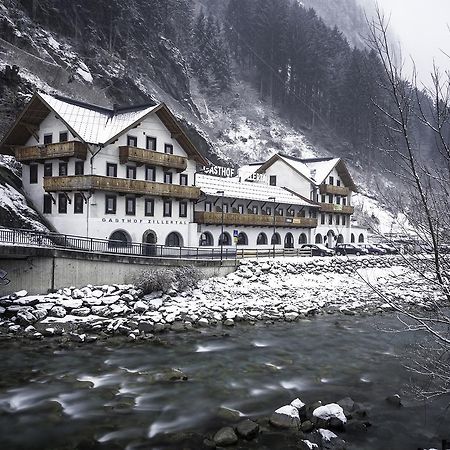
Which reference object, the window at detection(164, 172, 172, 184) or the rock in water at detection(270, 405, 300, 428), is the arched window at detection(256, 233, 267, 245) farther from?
the rock in water at detection(270, 405, 300, 428)

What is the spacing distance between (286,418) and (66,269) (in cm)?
1855

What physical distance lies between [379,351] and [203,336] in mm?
8775

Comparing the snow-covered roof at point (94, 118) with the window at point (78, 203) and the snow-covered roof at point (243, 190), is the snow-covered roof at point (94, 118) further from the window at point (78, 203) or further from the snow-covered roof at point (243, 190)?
the snow-covered roof at point (243, 190)

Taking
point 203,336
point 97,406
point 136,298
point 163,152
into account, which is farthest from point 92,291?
point 163,152

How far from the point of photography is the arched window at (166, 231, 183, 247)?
39.2m

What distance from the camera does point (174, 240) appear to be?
130ft

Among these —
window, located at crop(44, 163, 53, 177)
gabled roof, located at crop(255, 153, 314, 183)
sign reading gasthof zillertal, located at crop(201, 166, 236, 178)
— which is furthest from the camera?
gabled roof, located at crop(255, 153, 314, 183)

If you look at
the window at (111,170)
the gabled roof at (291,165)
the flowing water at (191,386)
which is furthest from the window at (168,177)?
the gabled roof at (291,165)

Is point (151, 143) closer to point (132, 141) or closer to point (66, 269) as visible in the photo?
point (132, 141)

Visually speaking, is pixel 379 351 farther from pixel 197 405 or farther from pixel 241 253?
pixel 241 253

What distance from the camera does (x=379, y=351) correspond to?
819 inches

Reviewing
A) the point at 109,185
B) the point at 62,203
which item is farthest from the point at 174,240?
the point at 62,203

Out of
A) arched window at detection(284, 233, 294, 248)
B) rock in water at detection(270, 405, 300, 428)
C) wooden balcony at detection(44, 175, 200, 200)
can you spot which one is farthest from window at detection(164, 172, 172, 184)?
rock in water at detection(270, 405, 300, 428)

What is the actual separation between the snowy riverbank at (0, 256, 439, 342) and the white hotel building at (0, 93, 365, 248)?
5311 millimetres
